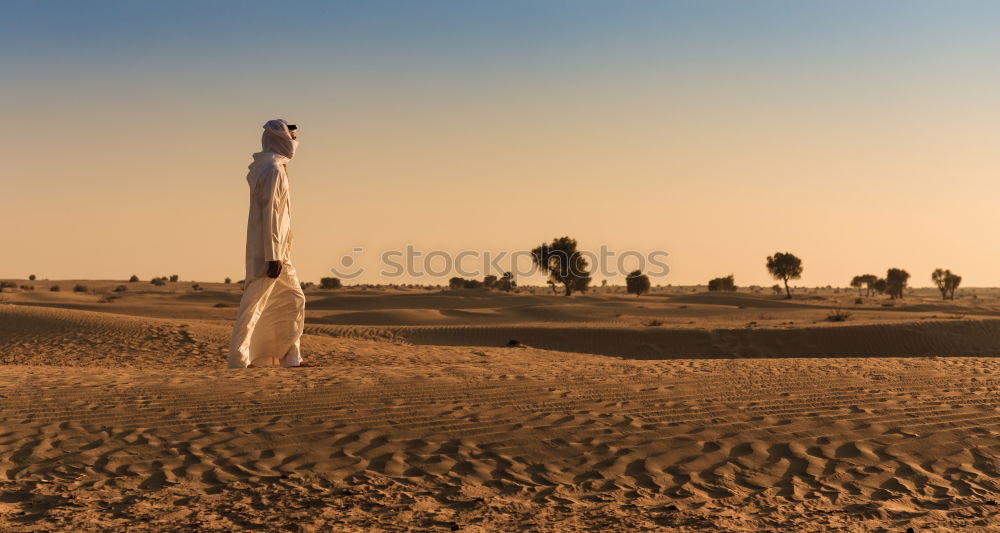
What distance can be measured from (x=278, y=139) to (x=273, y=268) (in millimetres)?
1905

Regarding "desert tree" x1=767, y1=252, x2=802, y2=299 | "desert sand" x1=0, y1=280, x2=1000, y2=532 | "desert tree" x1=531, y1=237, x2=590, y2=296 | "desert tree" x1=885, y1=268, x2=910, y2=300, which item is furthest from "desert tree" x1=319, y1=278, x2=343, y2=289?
"desert sand" x1=0, y1=280, x2=1000, y2=532

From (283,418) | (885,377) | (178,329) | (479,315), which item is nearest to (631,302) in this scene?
(479,315)

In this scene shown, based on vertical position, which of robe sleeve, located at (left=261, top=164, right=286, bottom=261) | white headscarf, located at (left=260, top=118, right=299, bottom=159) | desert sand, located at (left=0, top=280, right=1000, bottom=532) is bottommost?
desert sand, located at (left=0, top=280, right=1000, bottom=532)

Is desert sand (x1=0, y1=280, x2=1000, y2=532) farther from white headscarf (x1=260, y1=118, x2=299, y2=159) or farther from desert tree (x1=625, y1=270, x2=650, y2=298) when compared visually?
desert tree (x1=625, y1=270, x2=650, y2=298)

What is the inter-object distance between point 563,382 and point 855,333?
19773mm

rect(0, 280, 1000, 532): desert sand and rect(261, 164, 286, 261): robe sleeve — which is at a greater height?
rect(261, 164, 286, 261): robe sleeve

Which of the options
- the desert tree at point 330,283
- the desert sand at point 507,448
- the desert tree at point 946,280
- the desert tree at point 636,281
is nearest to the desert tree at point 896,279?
the desert tree at point 946,280

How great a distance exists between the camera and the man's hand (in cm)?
1305

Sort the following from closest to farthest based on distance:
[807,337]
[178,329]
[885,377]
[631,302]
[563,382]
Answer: [563,382] < [885,377] < [178,329] < [807,337] < [631,302]

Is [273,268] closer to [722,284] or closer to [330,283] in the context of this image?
[330,283]

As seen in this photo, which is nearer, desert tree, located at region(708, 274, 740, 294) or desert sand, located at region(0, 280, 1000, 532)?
desert sand, located at region(0, 280, 1000, 532)

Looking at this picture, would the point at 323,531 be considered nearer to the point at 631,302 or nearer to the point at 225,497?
the point at 225,497

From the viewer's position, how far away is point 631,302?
56.6 m

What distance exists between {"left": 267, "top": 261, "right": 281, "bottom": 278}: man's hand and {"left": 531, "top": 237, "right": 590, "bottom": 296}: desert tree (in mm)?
63842
